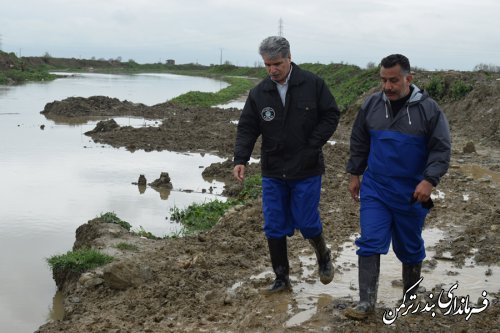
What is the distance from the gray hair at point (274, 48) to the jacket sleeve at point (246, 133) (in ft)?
1.39

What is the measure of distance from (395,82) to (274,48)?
3.04 ft

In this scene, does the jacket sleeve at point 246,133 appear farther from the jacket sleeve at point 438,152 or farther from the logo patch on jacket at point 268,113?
the jacket sleeve at point 438,152

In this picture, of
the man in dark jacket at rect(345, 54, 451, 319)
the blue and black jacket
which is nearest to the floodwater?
the man in dark jacket at rect(345, 54, 451, 319)

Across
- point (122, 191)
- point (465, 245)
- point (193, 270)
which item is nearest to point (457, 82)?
point (122, 191)

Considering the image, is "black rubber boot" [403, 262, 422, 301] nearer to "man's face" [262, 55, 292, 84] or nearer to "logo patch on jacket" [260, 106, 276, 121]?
"logo patch on jacket" [260, 106, 276, 121]

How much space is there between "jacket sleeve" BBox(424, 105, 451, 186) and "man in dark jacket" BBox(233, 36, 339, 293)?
82 centimetres

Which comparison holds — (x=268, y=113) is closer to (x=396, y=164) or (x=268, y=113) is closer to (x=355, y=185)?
(x=355, y=185)

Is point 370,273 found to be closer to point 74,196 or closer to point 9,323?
point 9,323

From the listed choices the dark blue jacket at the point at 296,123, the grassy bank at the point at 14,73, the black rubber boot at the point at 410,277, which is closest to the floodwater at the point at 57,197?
the dark blue jacket at the point at 296,123

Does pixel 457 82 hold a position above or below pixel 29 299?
above

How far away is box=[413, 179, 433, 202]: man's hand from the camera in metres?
4.17

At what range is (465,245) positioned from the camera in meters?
6.35

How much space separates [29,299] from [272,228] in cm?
266

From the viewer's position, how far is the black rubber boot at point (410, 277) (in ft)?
15.4
